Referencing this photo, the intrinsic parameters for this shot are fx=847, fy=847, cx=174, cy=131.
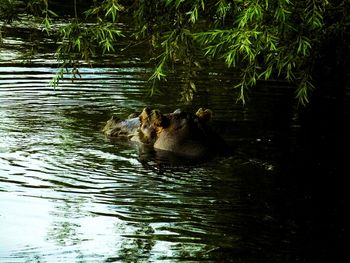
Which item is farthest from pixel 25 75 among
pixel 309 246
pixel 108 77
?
pixel 309 246

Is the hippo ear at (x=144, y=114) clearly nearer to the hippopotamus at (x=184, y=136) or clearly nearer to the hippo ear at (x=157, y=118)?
the hippopotamus at (x=184, y=136)

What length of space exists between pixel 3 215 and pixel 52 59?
11563mm

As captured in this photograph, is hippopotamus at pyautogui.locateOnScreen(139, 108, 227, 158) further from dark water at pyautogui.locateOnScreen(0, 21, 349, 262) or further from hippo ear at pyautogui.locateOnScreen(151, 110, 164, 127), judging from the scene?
dark water at pyautogui.locateOnScreen(0, 21, 349, 262)

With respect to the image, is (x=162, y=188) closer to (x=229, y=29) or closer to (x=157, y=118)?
(x=229, y=29)

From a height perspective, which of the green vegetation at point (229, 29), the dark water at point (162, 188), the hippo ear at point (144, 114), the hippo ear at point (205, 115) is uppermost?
the green vegetation at point (229, 29)

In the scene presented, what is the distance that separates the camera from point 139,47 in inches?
924

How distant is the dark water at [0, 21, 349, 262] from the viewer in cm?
805

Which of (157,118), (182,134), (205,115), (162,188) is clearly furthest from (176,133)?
(162,188)

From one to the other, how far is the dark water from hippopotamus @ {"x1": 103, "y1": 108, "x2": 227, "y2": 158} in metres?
0.31

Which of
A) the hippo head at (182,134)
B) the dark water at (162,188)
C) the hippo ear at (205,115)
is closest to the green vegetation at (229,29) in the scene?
the hippo head at (182,134)

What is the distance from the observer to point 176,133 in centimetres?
1228

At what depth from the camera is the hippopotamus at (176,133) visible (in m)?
12.0

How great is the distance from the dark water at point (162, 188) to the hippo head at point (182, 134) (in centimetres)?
42

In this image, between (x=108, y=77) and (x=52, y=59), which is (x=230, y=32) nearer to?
(x=108, y=77)
